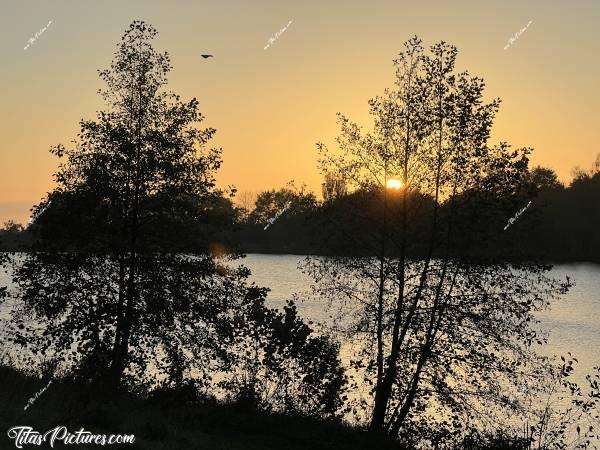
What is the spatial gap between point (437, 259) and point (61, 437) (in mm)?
14881

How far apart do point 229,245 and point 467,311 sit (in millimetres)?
9588

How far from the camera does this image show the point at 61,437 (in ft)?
43.5

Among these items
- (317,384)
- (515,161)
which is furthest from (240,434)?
(515,161)

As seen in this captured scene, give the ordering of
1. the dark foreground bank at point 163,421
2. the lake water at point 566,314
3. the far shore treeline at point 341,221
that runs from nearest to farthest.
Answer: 1. the dark foreground bank at point 163,421
2. the far shore treeline at point 341,221
3. the lake water at point 566,314

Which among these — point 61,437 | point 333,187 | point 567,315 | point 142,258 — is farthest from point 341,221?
point 567,315

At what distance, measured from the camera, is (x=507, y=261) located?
20.7 m

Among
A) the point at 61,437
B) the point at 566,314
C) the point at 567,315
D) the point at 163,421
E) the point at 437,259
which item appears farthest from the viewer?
the point at 566,314

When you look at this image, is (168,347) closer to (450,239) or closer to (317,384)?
(317,384)

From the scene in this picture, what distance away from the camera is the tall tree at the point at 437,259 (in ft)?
68.6

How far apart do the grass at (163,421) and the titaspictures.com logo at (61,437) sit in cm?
22

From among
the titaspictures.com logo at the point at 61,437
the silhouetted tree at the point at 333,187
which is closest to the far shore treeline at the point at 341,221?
the silhouetted tree at the point at 333,187

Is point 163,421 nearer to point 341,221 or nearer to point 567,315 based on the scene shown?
point 341,221

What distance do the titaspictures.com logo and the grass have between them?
22cm

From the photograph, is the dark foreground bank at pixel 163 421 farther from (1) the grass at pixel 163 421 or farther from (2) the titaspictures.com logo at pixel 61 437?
(2) the titaspictures.com logo at pixel 61 437
